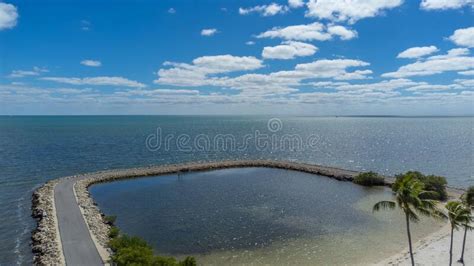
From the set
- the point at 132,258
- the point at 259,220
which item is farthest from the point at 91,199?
the point at 132,258

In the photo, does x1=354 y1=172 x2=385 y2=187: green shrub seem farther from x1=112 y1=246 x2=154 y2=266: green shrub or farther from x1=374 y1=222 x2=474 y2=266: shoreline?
x1=112 y1=246 x2=154 y2=266: green shrub

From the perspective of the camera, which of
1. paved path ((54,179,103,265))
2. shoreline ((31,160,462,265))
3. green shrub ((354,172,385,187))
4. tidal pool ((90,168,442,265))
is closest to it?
paved path ((54,179,103,265))

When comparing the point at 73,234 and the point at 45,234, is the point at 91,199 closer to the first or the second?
the point at 45,234

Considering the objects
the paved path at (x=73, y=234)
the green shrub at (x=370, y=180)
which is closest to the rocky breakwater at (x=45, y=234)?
the paved path at (x=73, y=234)

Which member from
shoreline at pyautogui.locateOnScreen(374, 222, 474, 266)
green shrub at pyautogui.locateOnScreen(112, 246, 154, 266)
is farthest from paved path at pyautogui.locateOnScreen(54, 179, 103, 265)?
shoreline at pyautogui.locateOnScreen(374, 222, 474, 266)

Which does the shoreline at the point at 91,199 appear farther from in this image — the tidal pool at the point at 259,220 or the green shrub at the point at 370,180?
the tidal pool at the point at 259,220

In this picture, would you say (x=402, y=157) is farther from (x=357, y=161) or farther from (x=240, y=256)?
(x=240, y=256)

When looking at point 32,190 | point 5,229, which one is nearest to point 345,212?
point 5,229
